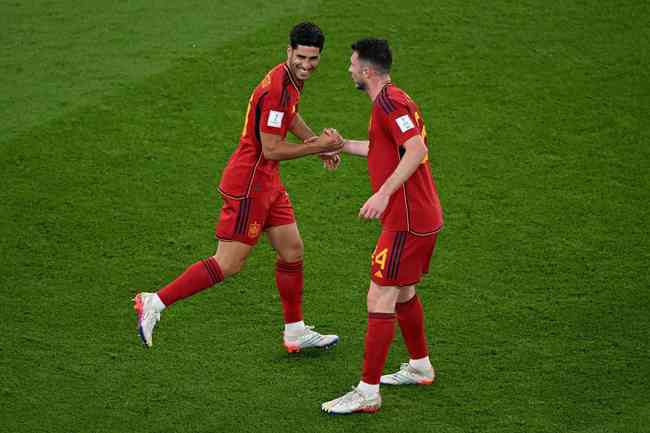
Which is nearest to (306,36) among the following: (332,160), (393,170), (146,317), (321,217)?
(332,160)

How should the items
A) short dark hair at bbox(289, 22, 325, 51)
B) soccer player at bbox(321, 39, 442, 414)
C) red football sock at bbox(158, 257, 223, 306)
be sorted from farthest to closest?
red football sock at bbox(158, 257, 223, 306) → short dark hair at bbox(289, 22, 325, 51) → soccer player at bbox(321, 39, 442, 414)

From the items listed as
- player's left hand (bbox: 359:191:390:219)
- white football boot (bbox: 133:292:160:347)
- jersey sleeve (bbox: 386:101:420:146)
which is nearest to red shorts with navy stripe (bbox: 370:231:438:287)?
player's left hand (bbox: 359:191:390:219)

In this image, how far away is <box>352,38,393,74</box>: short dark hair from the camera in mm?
4922

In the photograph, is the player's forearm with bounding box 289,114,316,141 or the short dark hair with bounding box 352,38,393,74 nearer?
the short dark hair with bounding box 352,38,393,74

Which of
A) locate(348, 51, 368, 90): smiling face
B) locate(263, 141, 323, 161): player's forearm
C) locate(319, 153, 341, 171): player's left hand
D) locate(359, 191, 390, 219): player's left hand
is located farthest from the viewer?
locate(319, 153, 341, 171): player's left hand

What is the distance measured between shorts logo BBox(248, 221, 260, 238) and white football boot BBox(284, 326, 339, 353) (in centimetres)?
71

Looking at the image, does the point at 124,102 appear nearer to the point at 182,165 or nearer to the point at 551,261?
the point at 182,165

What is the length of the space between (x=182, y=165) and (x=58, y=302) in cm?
205

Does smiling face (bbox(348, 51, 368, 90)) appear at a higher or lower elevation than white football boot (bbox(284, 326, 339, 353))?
higher

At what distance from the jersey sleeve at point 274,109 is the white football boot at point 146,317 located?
1216 mm

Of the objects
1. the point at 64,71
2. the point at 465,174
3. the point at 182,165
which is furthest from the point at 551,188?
the point at 64,71

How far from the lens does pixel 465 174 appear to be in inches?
307

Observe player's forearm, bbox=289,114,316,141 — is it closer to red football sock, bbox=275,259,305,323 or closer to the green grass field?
red football sock, bbox=275,259,305,323

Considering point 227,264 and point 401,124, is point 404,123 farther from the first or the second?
point 227,264
